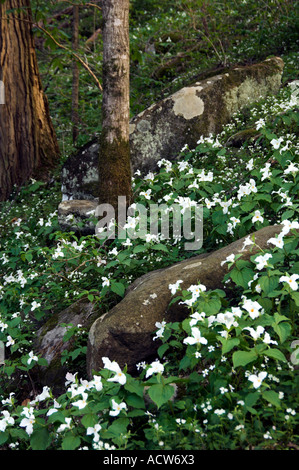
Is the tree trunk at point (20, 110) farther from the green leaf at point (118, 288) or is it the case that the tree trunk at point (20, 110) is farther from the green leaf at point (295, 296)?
the green leaf at point (295, 296)

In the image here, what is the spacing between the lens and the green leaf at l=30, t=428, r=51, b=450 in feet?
9.87

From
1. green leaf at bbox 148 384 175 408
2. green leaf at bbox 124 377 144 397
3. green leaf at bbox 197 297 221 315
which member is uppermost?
green leaf at bbox 197 297 221 315

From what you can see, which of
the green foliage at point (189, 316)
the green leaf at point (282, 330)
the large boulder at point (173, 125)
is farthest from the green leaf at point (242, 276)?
the large boulder at point (173, 125)

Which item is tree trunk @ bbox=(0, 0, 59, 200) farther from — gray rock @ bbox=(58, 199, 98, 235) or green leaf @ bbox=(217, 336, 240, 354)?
green leaf @ bbox=(217, 336, 240, 354)

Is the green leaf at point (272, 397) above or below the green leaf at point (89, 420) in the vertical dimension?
above

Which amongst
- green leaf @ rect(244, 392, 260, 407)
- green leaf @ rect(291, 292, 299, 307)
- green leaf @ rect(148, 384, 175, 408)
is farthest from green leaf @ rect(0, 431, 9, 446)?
green leaf @ rect(291, 292, 299, 307)

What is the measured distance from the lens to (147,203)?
18.6 ft

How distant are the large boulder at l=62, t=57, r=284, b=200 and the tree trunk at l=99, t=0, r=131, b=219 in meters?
1.17

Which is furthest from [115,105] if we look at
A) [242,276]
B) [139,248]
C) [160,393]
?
[160,393]

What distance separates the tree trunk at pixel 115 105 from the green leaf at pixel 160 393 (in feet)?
9.86

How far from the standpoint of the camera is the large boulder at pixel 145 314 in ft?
12.2

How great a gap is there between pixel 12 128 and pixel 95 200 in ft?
7.61
